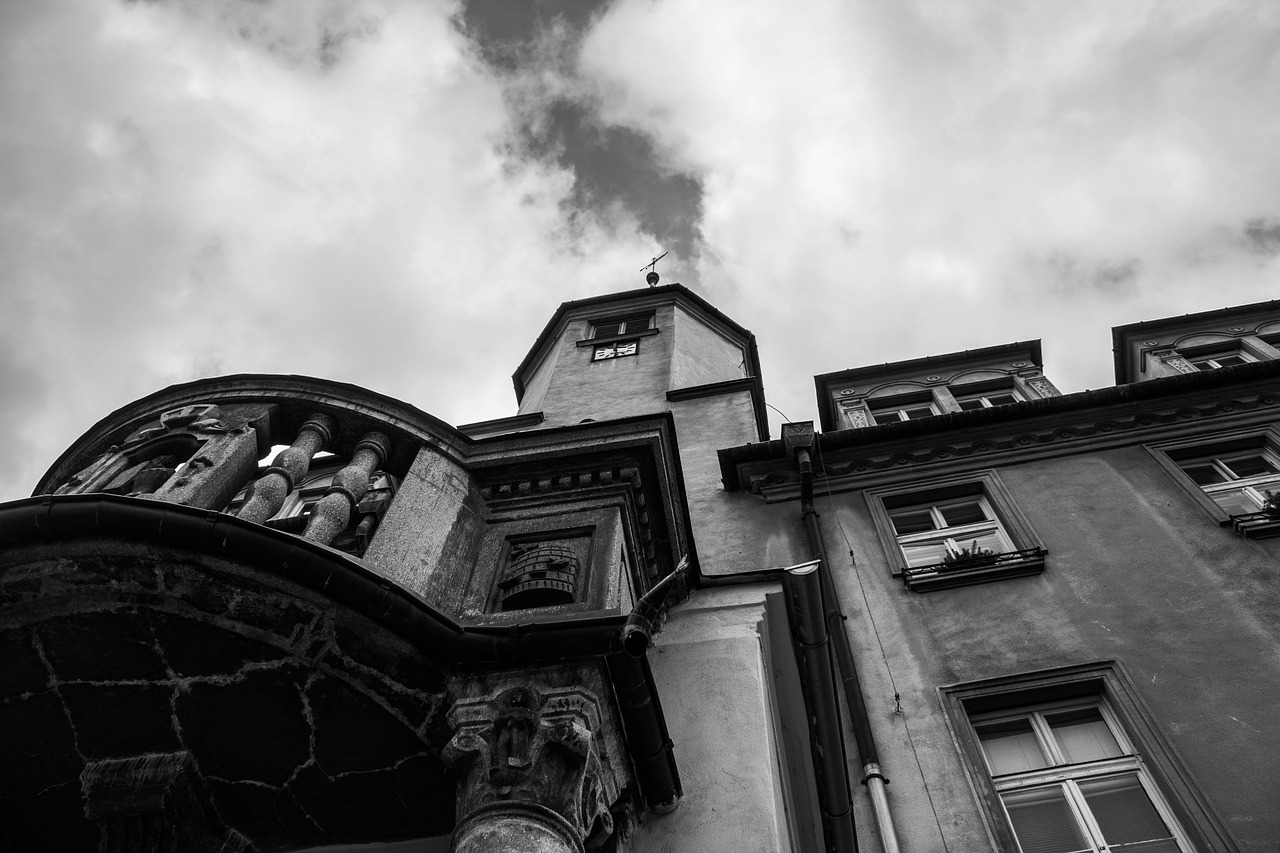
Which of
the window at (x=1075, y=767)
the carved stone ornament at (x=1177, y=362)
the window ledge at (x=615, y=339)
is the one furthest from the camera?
the window ledge at (x=615, y=339)

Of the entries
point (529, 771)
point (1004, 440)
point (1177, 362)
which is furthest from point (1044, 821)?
point (1177, 362)

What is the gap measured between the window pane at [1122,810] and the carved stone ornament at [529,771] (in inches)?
167

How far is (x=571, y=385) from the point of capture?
18547 millimetres

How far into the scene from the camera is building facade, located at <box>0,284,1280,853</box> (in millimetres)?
6102

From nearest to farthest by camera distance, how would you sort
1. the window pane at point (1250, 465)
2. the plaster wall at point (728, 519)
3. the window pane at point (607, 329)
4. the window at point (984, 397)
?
1. the plaster wall at point (728, 519)
2. the window pane at point (1250, 465)
3. the window at point (984, 397)
4. the window pane at point (607, 329)

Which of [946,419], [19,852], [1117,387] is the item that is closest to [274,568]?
[19,852]

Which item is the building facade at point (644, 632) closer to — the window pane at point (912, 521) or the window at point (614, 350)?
the window pane at point (912, 521)

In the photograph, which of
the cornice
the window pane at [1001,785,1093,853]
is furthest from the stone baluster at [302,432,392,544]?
the window pane at [1001,785,1093,853]

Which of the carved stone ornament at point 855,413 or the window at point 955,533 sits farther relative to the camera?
the carved stone ornament at point 855,413

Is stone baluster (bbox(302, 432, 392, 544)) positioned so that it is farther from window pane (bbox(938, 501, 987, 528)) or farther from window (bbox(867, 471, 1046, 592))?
window pane (bbox(938, 501, 987, 528))

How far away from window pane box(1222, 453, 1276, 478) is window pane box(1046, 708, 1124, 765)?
5127 millimetres

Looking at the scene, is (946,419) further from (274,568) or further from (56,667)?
(56,667)

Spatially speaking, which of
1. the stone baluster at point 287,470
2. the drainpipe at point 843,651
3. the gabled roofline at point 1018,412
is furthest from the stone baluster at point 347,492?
the gabled roofline at point 1018,412

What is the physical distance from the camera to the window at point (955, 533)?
415 inches
